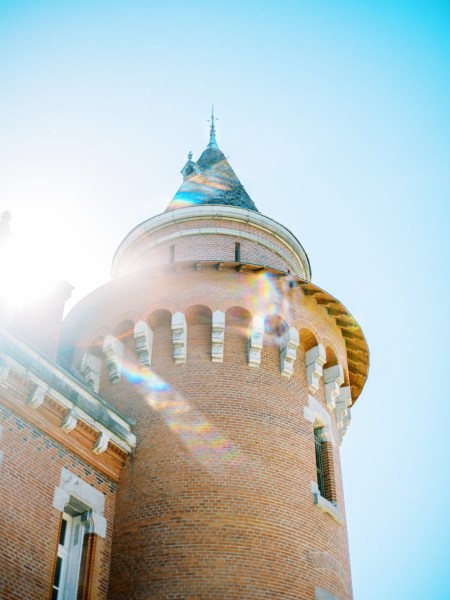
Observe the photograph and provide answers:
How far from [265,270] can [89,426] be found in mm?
5944

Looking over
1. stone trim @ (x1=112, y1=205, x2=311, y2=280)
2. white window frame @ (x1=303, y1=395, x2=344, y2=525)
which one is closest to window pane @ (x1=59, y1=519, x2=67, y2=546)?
white window frame @ (x1=303, y1=395, x2=344, y2=525)

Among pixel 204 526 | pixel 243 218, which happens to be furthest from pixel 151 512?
pixel 243 218

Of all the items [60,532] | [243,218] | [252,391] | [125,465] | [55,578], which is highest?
[243,218]

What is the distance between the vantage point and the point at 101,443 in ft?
48.8

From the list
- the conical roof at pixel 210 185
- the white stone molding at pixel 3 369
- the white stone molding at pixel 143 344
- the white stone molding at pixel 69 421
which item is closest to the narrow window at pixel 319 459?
the white stone molding at pixel 143 344

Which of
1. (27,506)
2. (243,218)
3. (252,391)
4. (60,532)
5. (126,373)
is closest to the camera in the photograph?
(27,506)

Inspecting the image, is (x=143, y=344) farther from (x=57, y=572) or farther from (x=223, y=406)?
(x=57, y=572)

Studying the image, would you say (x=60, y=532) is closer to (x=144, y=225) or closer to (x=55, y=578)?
(x=55, y=578)

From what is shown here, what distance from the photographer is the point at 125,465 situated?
51.8 feet

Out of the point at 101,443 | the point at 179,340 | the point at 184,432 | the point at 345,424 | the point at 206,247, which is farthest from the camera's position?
the point at 206,247

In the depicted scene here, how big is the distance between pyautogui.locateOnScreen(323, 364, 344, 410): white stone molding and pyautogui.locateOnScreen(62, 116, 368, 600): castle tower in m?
0.04

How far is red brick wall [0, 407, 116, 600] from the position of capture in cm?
1203

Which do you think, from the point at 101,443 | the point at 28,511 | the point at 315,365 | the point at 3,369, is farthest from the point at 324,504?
the point at 3,369

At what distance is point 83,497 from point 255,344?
5.29 m
